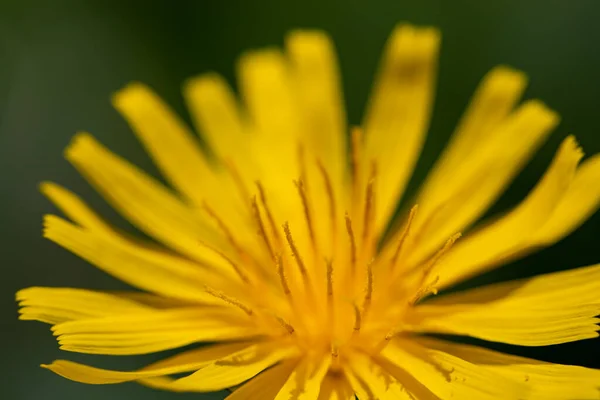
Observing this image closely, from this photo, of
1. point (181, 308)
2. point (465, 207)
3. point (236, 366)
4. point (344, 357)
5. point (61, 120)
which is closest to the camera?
point (236, 366)

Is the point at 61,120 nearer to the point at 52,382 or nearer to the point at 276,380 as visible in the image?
the point at 52,382

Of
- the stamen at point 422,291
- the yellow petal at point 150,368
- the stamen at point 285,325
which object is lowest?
the yellow petal at point 150,368

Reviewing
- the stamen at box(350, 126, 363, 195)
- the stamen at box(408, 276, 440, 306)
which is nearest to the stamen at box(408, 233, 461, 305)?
the stamen at box(408, 276, 440, 306)

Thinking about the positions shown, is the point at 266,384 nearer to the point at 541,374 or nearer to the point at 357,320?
the point at 357,320

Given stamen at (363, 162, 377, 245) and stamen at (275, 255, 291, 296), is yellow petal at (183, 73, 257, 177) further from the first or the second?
stamen at (275, 255, 291, 296)

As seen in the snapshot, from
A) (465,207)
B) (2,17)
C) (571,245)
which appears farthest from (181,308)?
(2,17)

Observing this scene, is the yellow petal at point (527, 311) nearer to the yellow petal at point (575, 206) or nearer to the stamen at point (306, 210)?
the yellow petal at point (575, 206)


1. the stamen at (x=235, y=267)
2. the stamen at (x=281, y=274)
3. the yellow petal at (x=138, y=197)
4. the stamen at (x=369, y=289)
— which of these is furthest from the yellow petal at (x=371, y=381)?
the yellow petal at (x=138, y=197)
